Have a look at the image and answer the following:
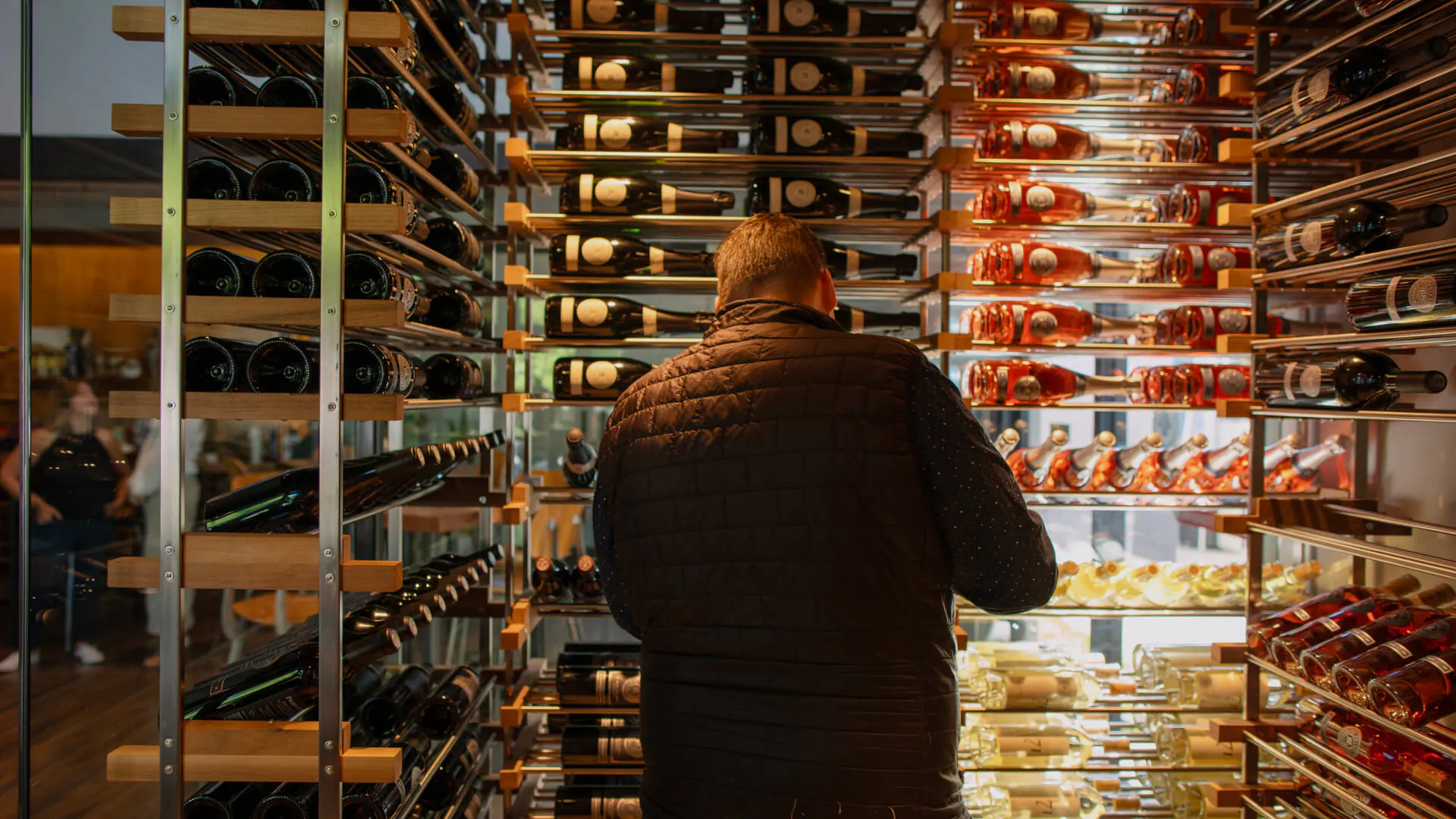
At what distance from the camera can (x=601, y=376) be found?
272 centimetres

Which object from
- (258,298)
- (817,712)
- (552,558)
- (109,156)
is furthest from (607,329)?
(817,712)

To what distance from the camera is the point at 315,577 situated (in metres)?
1.67

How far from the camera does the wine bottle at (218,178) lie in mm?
1761

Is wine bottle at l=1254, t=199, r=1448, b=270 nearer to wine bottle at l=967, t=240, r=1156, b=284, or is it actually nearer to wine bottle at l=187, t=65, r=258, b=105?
wine bottle at l=967, t=240, r=1156, b=284

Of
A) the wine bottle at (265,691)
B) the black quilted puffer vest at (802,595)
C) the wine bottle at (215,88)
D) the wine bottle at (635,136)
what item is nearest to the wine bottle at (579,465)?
the wine bottle at (635,136)

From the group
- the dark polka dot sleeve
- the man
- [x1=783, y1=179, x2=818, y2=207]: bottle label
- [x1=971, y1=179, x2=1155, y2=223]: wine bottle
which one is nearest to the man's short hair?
the man

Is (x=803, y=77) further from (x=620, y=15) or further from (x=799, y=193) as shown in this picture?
(x=620, y=15)

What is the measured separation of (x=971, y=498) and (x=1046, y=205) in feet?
5.67

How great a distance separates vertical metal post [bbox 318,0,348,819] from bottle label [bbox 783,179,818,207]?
1.38 m

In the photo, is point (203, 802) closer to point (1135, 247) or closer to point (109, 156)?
point (109, 156)

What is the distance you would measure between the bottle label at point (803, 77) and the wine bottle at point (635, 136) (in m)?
0.27

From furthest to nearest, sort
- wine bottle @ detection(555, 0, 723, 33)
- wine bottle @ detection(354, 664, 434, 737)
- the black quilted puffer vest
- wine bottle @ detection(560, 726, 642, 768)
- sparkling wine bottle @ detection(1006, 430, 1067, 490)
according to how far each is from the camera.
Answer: sparkling wine bottle @ detection(1006, 430, 1067, 490) → wine bottle @ detection(555, 0, 723, 33) → wine bottle @ detection(560, 726, 642, 768) → wine bottle @ detection(354, 664, 434, 737) → the black quilted puffer vest

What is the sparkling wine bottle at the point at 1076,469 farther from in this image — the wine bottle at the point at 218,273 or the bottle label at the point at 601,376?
the wine bottle at the point at 218,273

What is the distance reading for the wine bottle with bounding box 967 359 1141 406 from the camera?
2.73 metres
